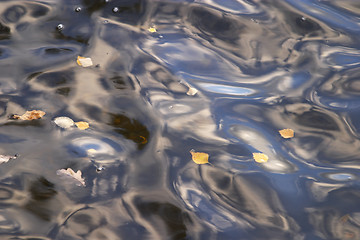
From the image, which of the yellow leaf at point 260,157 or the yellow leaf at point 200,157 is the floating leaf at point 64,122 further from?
the yellow leaf at point 260,157

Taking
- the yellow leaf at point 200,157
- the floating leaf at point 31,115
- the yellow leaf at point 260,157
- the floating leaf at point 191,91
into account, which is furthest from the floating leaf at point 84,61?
the yellow leaf at point 260,157

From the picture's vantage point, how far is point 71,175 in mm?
2629

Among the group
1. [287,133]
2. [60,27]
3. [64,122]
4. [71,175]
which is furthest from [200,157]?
[60,27]

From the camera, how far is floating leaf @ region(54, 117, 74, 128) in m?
2.96

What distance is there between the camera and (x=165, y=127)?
3020 millimetres

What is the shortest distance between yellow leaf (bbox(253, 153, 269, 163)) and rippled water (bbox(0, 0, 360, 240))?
0.12 feet

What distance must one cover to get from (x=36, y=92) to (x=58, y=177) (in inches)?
34.3

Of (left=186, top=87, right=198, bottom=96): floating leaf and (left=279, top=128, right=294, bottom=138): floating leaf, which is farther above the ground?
(left=279, top=128, right=294, bottom=138): floating leaf

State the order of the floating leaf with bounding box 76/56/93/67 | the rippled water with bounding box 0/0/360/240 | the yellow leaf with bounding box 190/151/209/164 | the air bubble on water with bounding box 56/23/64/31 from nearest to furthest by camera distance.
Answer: the rippled water with bounding box 0/0/360/240, the yellow leaf with bounding box 190/151/209/164, the floating leaf with bounding box 76/56/93/67, the air bubble on water with bounding box 56/23/64/31

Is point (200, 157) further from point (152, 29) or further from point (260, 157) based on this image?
point (152, 29)

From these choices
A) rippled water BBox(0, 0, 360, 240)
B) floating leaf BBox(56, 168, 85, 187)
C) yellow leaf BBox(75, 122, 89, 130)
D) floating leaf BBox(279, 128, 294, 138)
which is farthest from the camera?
floating leaf BBox(279, 128, 294, 138)

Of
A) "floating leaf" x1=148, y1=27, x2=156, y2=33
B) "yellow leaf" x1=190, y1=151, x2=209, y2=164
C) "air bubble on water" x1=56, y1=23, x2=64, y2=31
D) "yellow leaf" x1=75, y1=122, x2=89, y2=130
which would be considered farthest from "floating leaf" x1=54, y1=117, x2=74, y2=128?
"floating leaf" x1=148, y1=27, x2=156, y2=33

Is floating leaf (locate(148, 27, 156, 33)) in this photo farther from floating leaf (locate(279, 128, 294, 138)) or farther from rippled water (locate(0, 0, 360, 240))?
floating leaf (locate(279, 128, 294, 138))

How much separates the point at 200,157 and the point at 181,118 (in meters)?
0.40
